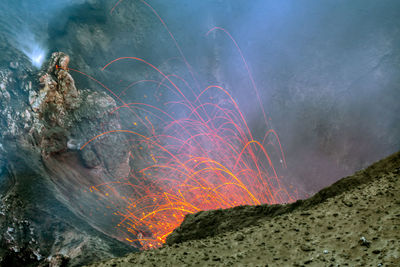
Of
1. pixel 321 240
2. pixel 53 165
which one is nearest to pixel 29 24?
pixel 53 165

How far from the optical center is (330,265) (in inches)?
43.1

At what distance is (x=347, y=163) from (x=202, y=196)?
319 centimetres

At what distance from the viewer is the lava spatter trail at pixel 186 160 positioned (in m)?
5.47

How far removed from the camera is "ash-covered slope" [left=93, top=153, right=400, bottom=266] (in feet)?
3.72

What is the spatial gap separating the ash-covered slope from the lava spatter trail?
3845mm

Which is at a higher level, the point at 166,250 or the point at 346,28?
the point at 346,28

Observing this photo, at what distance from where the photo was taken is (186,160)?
6.34 meters

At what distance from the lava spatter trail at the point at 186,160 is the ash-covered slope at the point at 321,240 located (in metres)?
3.85

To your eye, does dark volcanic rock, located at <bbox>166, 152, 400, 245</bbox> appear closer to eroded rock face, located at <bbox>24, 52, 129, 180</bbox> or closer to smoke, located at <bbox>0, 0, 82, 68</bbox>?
eroded rock face, located at <bbox>24, 52, 129, 180</bbox>

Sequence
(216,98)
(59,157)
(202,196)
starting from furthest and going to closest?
(216,98), (202,196), (59,157)

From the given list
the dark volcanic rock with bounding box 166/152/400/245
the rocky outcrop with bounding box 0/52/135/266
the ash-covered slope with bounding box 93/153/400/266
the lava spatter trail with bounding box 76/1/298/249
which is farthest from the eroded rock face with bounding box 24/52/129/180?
the ash-covered slope with bounding box 93/153/400/266

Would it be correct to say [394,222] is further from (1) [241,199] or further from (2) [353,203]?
(1) [241,199]

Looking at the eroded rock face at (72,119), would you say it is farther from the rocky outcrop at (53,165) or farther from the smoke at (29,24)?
the smoke at (29,24)

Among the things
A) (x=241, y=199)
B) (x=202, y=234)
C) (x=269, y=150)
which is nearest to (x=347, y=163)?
(x=269, y=150)
